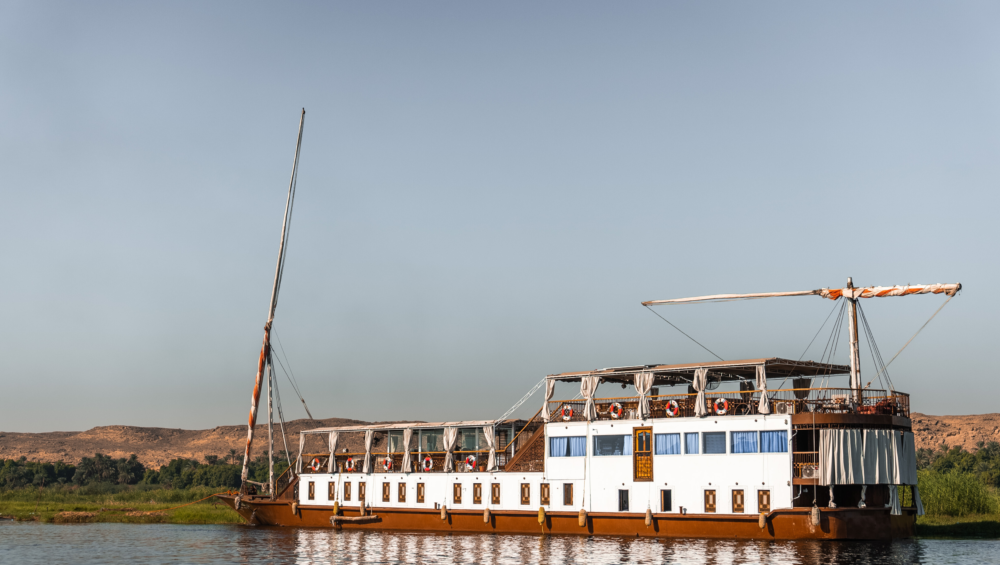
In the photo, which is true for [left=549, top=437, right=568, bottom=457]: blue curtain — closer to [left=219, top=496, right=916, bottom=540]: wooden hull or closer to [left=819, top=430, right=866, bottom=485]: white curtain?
[left=219, top=496, right=916, bottom=540]: wooden hull

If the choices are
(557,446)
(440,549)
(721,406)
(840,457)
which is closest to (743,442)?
(721,406)

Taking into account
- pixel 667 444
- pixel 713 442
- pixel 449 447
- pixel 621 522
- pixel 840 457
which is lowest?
pixel 621 522

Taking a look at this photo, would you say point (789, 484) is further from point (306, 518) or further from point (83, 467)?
point (83, 467)

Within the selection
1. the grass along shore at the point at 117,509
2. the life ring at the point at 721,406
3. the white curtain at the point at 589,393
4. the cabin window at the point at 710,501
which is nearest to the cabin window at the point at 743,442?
the life ring at the point at 721,406

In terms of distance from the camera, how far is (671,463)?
40750 mm

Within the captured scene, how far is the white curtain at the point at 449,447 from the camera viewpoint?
47625 millimetres

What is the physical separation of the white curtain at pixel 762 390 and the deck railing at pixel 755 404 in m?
0.22

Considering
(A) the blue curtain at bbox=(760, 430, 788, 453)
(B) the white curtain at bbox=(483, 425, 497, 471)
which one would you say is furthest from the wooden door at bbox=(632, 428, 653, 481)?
(B) the white curtain at bbox=(483, 425, 497, 471)

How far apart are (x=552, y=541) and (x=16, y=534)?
96.2ft

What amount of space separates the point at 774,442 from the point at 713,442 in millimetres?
2719

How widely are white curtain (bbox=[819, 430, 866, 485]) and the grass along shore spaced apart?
37368 millimetres

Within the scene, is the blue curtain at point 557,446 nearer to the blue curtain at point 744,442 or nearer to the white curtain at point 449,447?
the white curtain at point 449,447

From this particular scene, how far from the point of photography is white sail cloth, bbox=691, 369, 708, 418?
40.3 m

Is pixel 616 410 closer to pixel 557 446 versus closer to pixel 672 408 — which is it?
pixel 672 408
